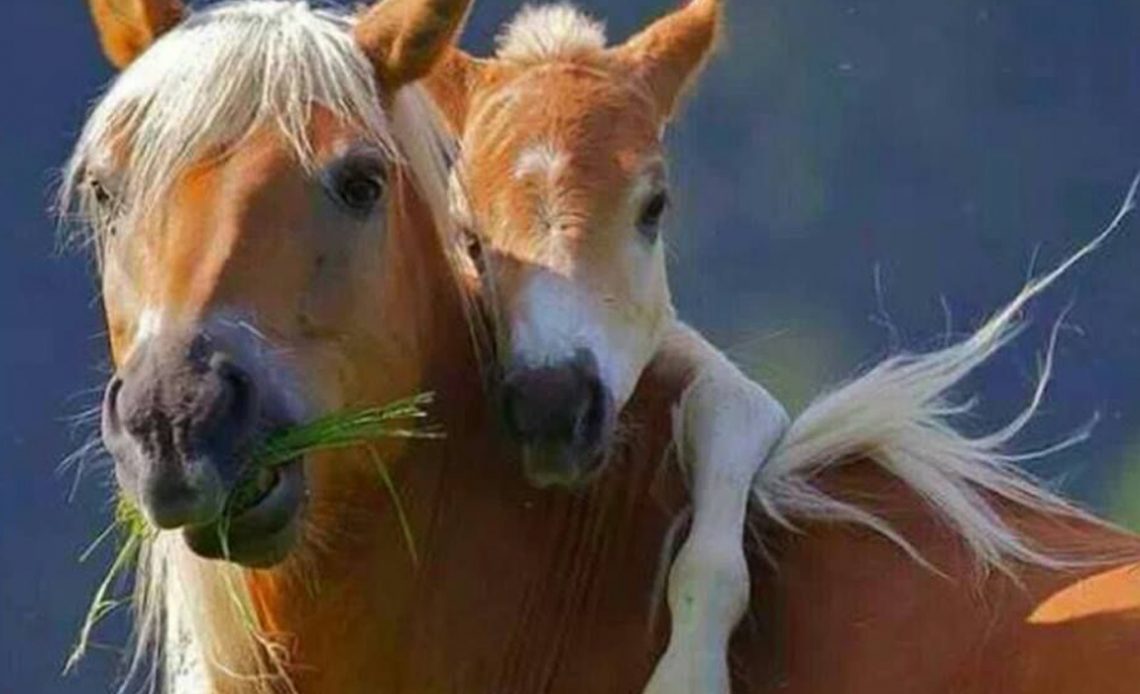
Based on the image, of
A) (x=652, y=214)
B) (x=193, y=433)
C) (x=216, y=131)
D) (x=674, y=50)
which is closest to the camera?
(x=193, y=433)

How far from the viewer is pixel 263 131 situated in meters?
3.05

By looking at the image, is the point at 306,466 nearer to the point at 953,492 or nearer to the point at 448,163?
the point at 448,163

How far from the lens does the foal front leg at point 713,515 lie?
10.2 feet

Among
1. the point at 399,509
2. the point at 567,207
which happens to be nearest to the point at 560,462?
the point at 399,509

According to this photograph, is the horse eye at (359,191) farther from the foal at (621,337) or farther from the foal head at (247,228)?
the foal at (621,337)

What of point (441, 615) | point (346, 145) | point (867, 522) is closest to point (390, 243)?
point (346, 145)

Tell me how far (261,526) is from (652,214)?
815mm

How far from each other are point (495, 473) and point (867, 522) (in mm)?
406

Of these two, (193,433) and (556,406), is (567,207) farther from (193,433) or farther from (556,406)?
(193,433)

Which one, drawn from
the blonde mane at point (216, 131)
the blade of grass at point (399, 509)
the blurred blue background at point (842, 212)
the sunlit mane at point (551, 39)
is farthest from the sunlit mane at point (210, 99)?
the blurred blue background at point (842, 212)

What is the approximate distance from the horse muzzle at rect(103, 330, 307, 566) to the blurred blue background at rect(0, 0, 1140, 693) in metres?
1.97

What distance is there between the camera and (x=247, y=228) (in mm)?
2973

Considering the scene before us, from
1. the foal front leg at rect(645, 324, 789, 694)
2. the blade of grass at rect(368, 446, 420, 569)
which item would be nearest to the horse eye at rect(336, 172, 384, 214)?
the blade of grass at rect(368, 446, 420, 569)

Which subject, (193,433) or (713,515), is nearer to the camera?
(193,433)
